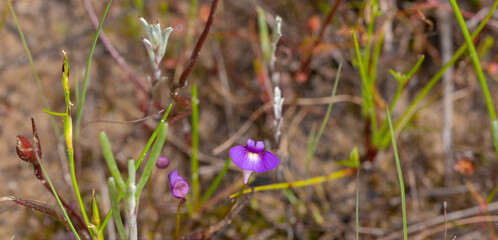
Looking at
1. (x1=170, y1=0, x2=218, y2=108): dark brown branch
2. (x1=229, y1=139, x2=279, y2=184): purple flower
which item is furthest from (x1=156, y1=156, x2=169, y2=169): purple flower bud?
(x1=229, y1=139, x2=279, y2=184): purple flower

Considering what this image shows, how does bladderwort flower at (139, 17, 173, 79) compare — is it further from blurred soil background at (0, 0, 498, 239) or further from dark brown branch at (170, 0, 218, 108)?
blurred soil background at (0, 0, 498, 239)

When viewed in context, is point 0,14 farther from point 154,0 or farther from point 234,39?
point 234,39

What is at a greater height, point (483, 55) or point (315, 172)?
point (483, 55)

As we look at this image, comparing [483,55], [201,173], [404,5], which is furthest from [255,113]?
[483,55]

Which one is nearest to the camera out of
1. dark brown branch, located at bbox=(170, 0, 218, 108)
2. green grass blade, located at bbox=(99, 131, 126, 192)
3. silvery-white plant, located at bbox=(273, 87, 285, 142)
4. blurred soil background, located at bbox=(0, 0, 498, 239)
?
green grass blade, located at bbox=(99, 131, 126, 192)

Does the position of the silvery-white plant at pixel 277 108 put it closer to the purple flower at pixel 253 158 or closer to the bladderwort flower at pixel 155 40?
the purple flower at pixel 253 158
